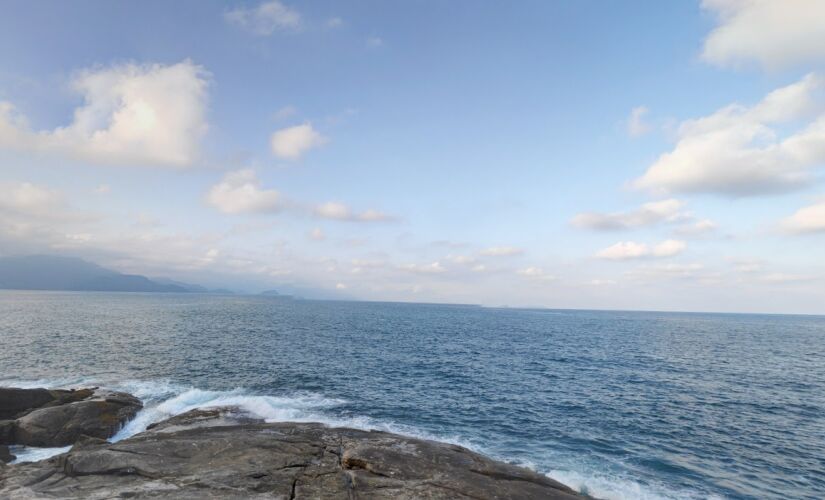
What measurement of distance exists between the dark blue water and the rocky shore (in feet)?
28.9

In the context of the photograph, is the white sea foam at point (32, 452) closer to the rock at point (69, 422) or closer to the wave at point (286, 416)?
the wave at point (286, 416)

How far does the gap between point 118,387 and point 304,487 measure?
146 ft

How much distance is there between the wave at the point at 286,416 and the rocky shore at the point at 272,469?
583 centimetres

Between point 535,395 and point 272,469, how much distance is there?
130 feet

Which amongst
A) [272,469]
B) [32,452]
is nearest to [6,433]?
[32,452]

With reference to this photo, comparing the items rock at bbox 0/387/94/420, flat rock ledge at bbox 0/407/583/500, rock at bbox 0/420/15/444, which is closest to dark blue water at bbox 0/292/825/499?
rock at bbox 0/387/94/420

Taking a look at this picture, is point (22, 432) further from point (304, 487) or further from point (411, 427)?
point (411, 427)

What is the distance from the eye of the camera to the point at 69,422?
3569cm

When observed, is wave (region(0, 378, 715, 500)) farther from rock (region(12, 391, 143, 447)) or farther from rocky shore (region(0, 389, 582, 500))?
rocky shore (region(0, 389, 582, 500))

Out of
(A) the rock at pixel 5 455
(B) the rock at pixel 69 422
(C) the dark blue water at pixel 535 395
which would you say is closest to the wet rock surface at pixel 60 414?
(B) the rock at pixel 69 422

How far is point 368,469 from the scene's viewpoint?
23531 millimetres

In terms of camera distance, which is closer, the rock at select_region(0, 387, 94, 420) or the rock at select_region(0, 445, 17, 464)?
the rock at select_region(0, 445, 17, 464)

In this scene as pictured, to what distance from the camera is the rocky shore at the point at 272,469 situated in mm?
20375

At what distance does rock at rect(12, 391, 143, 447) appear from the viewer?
3394 centimetres
